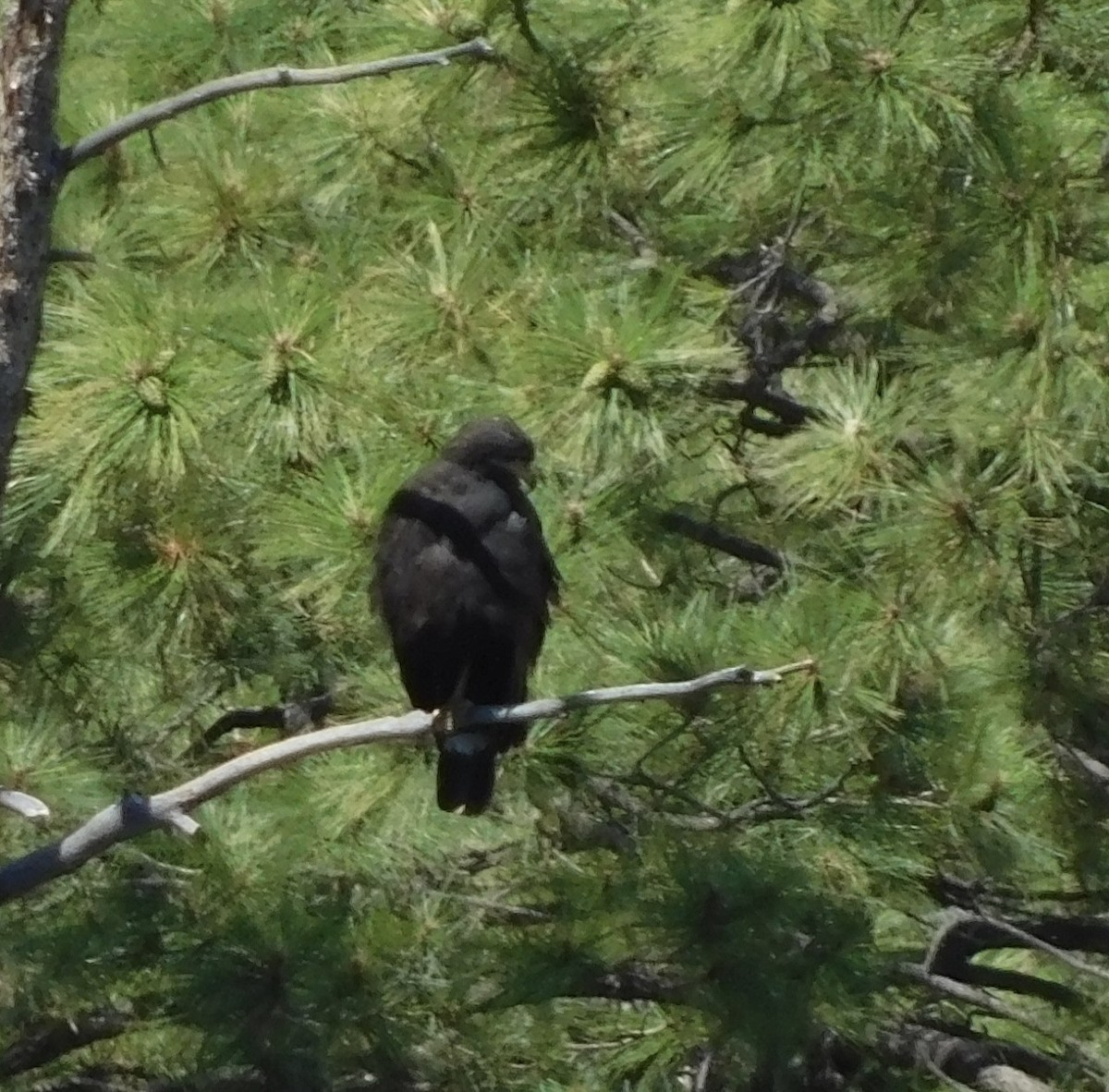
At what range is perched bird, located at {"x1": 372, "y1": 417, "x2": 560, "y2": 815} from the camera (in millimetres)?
2061

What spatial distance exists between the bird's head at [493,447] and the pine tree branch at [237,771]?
0.34 meters

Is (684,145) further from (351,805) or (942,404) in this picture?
(351,805)

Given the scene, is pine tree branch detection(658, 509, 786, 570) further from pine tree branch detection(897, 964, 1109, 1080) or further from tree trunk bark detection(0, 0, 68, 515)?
tree trunk bark detection(0, 0, 68, 515)

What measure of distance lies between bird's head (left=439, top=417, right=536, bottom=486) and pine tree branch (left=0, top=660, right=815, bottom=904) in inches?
13.2

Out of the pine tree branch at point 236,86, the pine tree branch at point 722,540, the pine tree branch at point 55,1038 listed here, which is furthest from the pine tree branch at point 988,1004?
the pine tree branch at point 236,86

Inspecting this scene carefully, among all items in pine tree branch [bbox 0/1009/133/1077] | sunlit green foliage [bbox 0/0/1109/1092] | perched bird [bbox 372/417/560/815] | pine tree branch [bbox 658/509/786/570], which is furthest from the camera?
pine tree branch [bbox 0/1009/133/1077]

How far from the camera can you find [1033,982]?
2.89 metres

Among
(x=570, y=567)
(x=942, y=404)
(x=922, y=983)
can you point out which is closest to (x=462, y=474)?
(x=570, y=567)

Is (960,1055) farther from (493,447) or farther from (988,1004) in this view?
(493,447)

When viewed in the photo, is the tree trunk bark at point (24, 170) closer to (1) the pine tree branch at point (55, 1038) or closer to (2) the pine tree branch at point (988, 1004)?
(1) the pine tree branch at point (55, 1038)

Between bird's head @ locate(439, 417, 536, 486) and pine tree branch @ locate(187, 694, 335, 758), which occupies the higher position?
bird's head @ locate(439, 417, 536, 486)

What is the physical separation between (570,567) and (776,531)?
1.47 feet

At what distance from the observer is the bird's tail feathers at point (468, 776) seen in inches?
82.4

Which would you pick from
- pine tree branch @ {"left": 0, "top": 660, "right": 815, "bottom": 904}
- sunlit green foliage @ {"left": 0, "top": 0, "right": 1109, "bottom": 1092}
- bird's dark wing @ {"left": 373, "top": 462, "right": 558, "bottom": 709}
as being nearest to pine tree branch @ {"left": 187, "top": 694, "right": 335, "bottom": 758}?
sunlit green foliage @ {"left": 0, "top": 0, "right": 1109, "bottom": 1092}
